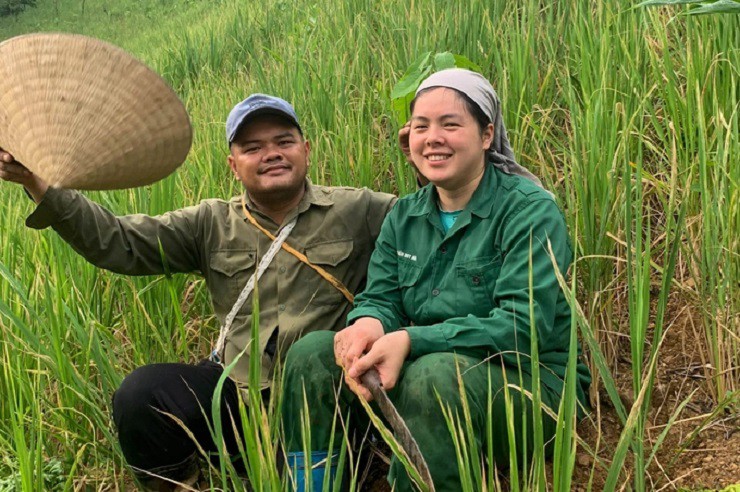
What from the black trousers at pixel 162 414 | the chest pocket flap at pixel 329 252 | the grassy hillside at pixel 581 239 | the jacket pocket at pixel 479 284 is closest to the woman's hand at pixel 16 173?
the grassy hillside at pixel 581 239

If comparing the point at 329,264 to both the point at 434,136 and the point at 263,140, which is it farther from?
the point at 434,136

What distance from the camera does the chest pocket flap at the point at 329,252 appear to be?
2139mm

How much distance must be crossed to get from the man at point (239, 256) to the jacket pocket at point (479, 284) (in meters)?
0.48

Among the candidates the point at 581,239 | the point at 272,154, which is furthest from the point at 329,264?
the point at 581,239

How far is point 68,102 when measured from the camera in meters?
1.57

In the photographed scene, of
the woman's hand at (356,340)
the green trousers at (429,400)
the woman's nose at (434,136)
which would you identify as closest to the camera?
the green trousers at (429,400)

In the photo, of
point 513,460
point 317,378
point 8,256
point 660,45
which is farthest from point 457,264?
point 8,256

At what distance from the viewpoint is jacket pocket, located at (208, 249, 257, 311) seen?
7.15ft

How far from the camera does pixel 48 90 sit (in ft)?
5.15

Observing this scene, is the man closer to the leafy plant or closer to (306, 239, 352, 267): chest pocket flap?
(306, 239, 352, 267): chest pocket flap

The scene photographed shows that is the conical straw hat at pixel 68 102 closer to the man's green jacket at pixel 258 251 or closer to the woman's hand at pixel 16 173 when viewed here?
the woman's hand at pixel 16 173

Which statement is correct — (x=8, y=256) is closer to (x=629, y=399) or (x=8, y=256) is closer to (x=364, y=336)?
(x=364, y=336)

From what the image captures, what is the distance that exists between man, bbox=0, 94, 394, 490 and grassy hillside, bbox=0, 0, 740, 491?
13 cm

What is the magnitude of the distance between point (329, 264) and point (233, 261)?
0.91 ft
